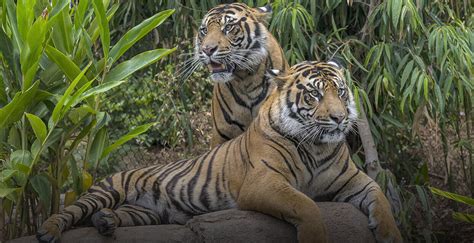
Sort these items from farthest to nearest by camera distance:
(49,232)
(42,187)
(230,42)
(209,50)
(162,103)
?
(162,103) → (230,42) → (209,50) → (42,187) → (49,232)

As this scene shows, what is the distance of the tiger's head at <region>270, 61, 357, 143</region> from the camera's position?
193 inches

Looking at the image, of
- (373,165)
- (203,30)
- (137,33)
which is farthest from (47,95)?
(373,165)

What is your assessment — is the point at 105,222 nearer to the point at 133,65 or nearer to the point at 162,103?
the point at 133,65

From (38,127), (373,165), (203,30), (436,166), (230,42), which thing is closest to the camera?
(38,127)

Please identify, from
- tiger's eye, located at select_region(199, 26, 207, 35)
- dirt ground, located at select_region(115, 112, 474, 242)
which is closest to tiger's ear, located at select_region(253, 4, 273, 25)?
tiger's eye, located at select_region(199, 26, 207, 35)

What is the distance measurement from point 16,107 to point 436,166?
4.58 meters

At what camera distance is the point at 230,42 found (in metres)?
5.78

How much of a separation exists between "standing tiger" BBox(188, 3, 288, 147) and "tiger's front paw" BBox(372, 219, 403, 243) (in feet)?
3.63

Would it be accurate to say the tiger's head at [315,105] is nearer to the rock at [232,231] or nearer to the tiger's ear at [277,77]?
the tiger's ear at [277,77]

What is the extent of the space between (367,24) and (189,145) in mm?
1869

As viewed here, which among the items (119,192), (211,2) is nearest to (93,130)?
(119,192)

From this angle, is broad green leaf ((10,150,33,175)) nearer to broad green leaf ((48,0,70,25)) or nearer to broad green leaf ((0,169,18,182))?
broad green leaf ((0,169,18,182))

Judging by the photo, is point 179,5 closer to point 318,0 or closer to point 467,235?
point 318,0

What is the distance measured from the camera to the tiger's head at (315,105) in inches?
193
